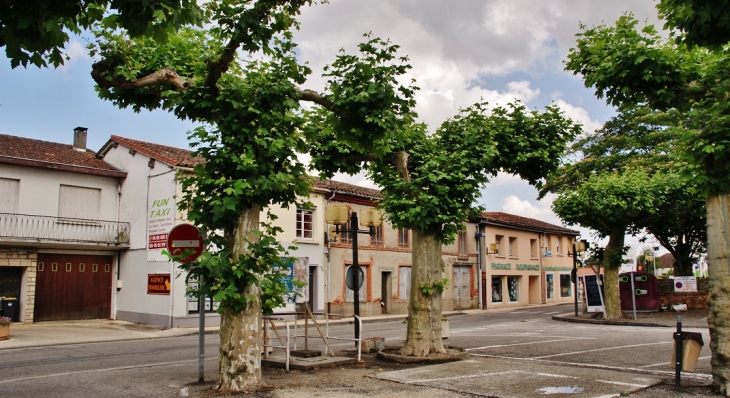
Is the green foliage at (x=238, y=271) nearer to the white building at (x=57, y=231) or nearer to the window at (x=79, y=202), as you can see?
the white building at (x=57, y=231)

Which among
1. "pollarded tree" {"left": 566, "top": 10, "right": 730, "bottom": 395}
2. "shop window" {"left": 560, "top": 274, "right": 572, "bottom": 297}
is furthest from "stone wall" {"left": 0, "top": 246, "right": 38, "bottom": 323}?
"shop window" {"left": 560, "top": 274, "right": 572, "bottom": 297}

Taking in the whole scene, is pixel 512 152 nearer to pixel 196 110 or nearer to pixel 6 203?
pixel 196 110

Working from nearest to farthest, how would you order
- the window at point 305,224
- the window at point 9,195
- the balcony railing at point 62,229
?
the balcony railing at point 62,229
the window at point 9,195
the window at point 305,224

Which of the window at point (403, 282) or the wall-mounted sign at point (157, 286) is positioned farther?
the window at point (403, 282)

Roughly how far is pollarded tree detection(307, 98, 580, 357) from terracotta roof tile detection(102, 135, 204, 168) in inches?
442

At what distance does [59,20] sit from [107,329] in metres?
17.3

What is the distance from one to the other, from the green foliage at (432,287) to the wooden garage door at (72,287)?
1625 centimetres

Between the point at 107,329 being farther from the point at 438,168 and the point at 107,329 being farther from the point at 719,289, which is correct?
the point at 719,289

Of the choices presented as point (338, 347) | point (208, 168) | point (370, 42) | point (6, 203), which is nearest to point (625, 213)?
point (338, 347)

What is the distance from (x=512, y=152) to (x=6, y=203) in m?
17.6

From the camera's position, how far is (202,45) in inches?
368

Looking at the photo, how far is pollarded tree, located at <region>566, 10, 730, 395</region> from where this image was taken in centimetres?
799

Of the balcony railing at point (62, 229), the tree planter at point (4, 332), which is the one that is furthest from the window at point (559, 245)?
the tree planter at point (4, 332)

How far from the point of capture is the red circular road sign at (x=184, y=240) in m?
Result: 8.39
